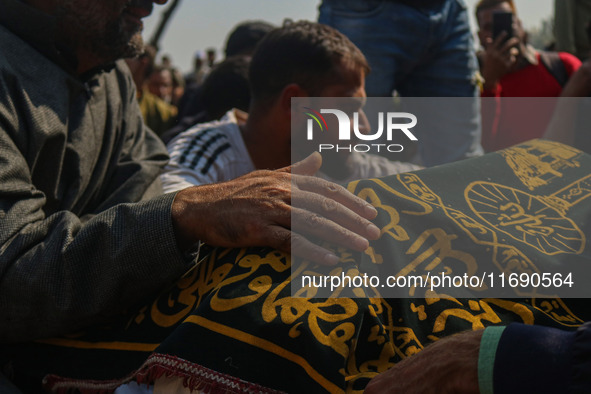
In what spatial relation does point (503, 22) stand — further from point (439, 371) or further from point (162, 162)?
point (439, 371)

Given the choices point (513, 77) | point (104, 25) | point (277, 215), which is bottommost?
point (513, 77)

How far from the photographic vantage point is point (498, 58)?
3748 mm

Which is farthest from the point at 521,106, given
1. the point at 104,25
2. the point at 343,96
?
the point at 104,25

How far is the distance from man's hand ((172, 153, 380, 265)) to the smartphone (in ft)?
9.30

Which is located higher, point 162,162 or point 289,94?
point 289,94

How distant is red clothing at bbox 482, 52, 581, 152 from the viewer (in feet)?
12.0

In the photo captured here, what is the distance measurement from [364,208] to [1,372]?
0.99m

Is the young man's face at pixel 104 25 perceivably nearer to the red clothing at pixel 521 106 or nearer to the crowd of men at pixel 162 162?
the crowd of men at pixel 162 162

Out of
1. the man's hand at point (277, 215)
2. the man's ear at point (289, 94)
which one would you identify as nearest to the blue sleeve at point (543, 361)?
the man's hand at point (277, 215)

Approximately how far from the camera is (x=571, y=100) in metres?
3.29

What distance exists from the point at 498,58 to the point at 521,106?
0.33m

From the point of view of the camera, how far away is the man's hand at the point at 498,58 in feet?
12.2

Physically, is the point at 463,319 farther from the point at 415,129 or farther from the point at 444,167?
the point at 415,129

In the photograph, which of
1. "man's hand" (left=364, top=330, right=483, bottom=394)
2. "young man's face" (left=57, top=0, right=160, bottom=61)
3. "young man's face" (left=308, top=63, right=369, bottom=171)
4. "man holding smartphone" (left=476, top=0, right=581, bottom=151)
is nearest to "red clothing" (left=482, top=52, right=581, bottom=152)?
"man holding smartphone" (left=476, top=0, right=581, bottom=151)
